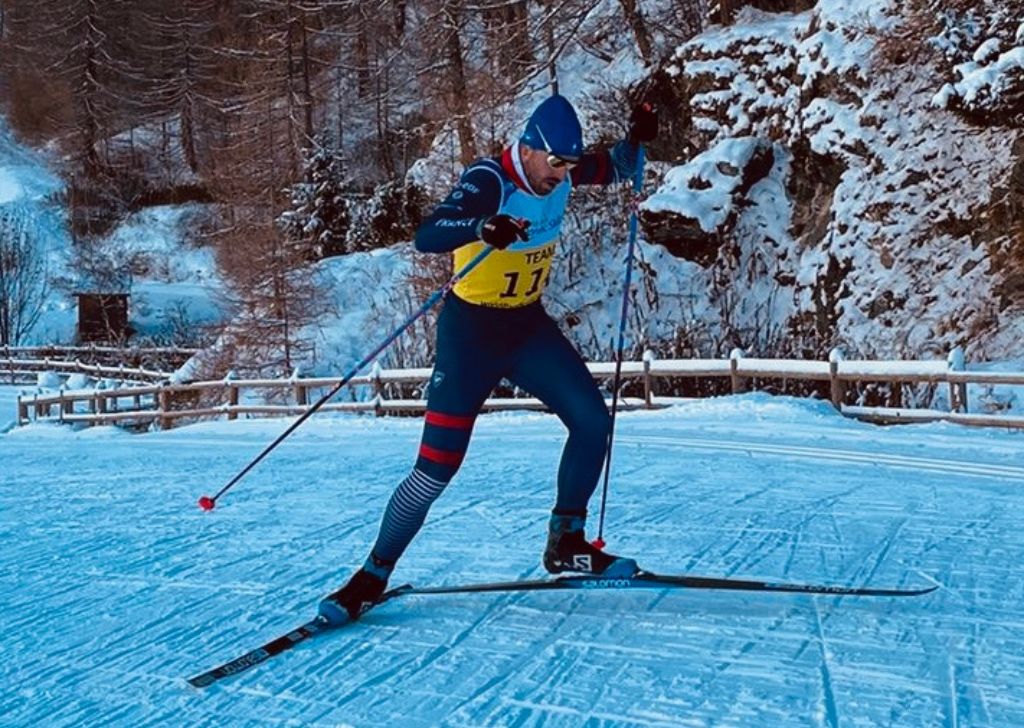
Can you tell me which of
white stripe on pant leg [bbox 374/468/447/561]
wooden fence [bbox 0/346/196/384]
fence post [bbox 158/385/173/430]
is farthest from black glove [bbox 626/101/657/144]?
wooden fence [bbox 0/346/196/384]

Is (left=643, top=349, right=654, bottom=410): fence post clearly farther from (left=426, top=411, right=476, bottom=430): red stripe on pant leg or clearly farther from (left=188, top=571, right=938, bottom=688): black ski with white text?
(left=426, top=411, right=476, bottom=430): red stripe on pant leg

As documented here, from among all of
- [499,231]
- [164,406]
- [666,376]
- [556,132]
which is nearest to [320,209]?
[164,406]

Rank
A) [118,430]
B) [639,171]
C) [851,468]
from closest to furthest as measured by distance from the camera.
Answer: [639,171] → [851,468] → [118,430]

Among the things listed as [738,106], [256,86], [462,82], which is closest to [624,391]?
[738,106]

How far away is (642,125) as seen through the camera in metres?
4.55

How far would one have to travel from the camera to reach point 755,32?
2002 centimetres

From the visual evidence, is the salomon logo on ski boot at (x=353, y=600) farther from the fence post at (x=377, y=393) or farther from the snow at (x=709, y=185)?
the snow at (x=709, y=185)

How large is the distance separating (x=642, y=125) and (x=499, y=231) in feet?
4.38

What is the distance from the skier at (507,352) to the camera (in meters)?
3.85

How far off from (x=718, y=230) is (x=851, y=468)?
38.0ft

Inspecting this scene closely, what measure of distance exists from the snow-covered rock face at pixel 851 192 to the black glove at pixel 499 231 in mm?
12357

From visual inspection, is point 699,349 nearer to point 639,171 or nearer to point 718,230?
point 718,230

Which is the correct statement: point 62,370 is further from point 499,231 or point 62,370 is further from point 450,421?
point 499,231

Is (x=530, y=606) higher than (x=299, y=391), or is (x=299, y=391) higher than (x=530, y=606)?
(x=299, y=391)
